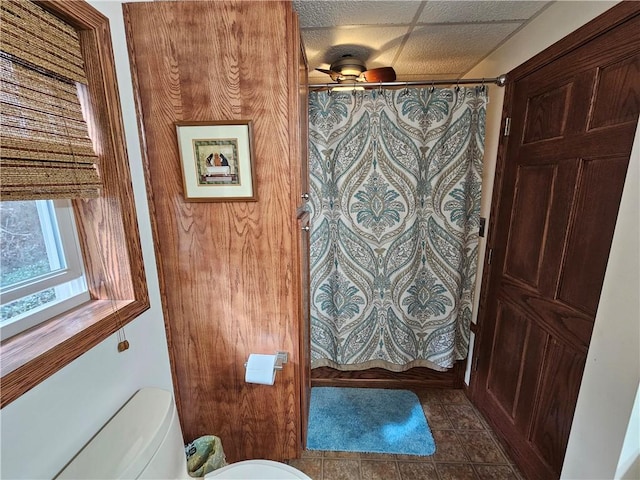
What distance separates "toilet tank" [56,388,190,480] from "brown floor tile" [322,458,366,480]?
78cm

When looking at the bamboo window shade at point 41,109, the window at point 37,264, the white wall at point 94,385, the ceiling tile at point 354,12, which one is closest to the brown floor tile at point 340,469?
the white wall at point 94,385

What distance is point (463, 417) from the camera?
1.71 metres

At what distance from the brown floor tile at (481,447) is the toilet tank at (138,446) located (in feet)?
4.86

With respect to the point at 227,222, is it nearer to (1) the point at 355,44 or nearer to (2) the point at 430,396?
(1) the point at 355,44

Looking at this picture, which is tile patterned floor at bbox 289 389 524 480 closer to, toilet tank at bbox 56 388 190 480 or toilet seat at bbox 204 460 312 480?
toilet seat at bbox 204 460 312 480

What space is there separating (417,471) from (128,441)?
139 cm

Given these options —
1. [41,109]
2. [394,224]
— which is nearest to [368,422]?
[394,224]

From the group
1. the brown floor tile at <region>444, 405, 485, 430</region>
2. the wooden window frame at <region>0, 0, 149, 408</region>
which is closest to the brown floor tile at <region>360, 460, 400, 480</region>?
the brown floor tile at <region>444, 405, 485, 430</region>

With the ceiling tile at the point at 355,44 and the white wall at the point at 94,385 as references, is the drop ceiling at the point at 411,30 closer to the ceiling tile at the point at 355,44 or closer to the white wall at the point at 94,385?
the ceiling tile at the point at 355,44

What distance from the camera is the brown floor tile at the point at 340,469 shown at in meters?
1.38

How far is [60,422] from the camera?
72 cm

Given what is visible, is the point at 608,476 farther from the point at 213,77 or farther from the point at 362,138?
the point at 213,77

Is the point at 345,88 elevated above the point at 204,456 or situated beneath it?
elevated above

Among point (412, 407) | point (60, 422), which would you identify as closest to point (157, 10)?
point (60, 422)
